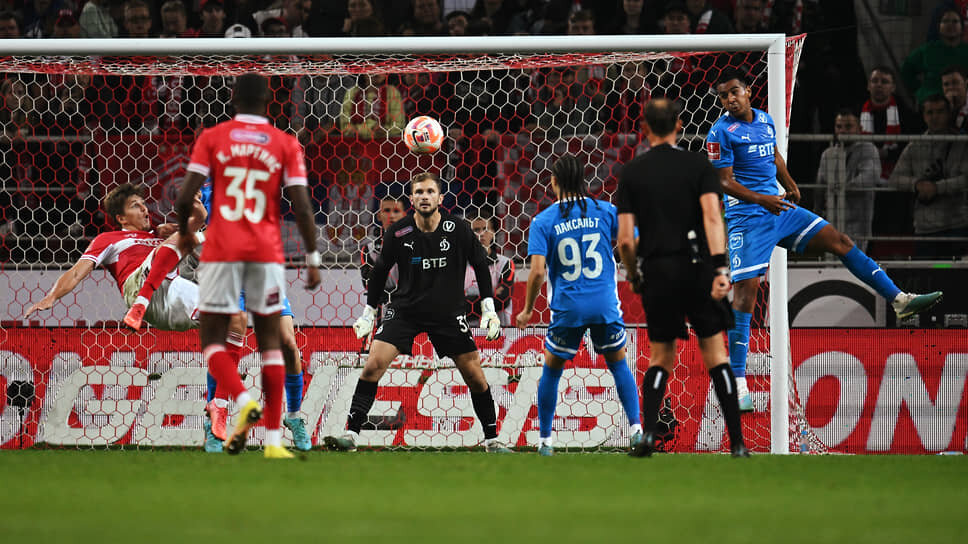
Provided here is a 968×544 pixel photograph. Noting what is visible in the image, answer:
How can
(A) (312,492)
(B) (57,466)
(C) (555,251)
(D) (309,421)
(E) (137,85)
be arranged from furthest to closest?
1. (E) (137,85)
2. (D) (309,421)
3. (C) (555,251)
4. (B) (57,466)
5. (A) (312,492)

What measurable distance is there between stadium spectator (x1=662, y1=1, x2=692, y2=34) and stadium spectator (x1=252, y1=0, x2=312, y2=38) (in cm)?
404

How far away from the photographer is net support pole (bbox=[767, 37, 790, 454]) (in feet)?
27.7

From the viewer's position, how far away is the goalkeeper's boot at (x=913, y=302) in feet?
26.7

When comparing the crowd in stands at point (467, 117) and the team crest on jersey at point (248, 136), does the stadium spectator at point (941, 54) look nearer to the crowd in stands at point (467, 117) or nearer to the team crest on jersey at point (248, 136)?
the crowd in stands at point (467, 117)

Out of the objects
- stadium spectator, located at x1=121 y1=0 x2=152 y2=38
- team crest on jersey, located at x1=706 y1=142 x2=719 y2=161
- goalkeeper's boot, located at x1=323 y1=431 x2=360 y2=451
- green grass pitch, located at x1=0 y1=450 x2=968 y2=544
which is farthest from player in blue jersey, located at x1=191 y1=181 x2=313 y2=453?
stadium spectator, located at x1=121 y1=0 x2=152 y2=38

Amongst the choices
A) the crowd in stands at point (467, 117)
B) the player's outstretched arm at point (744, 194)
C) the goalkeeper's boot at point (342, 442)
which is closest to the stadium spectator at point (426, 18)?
the crowd in stands at point (467, 117)

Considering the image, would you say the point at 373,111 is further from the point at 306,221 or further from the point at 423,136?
the point at 306,221

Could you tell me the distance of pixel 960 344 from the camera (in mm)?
9461

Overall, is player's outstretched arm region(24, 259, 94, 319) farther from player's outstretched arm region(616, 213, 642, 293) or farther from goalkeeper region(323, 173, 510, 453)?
player's outstretched arm region(616, 213, 642, 293)

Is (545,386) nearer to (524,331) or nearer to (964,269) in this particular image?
(524,331)

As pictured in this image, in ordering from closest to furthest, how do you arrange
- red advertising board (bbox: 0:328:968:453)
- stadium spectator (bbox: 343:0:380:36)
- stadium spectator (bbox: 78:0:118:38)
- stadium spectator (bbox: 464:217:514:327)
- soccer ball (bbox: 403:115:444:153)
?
soccer ball (bbox: 403:115:444:153)
red advertising board (bbox: 0:328:968:453)
stadium spectator (bbox: 464:217:514:327)
stadium spectator (bbox: 343:0:380:36)
stadium spectator (bbox: 78:0:118:38)

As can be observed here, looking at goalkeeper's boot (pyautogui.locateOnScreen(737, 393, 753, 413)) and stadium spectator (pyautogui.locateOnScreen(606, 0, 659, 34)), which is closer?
goalkeeper's boot (pyautogui.locateOnScreen(737, 393, 753, 413))

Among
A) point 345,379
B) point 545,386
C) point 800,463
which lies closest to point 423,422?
point 345,379

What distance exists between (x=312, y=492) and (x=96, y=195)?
671cm
